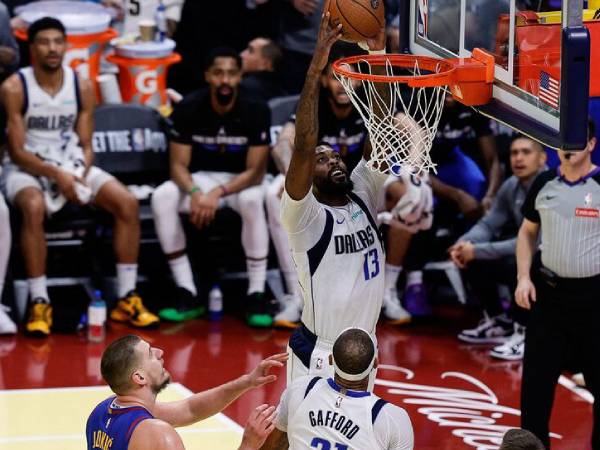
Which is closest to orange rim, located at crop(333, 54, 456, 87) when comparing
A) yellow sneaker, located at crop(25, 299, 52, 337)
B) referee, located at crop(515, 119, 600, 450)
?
referee, located at crop(515, 119, 600, 450)

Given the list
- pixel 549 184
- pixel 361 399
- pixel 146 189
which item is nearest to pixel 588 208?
pixel 549 184

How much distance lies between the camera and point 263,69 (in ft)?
36.6

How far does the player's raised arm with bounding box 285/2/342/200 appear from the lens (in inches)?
224

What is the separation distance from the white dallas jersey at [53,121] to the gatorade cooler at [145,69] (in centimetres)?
96

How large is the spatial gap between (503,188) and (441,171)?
3.27 ft

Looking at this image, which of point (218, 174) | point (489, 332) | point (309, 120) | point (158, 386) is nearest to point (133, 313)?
point (218, 174)

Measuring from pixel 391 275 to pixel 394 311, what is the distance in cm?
30

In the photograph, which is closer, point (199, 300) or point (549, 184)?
point (549, 184)

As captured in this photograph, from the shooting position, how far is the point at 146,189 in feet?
34.4

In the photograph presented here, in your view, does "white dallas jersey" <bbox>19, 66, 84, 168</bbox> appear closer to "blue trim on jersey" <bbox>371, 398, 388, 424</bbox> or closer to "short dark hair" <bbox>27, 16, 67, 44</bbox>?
"short dark hair" <bbox>27, 16, 67, 44</bbox>

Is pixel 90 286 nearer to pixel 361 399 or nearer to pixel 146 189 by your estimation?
pixel 146 189

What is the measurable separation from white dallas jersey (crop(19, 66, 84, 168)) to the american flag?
5022 mm

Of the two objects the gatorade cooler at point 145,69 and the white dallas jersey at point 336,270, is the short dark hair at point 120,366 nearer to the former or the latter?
the white dallas jersey at point 336,270

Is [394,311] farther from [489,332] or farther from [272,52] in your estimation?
[272,52]
